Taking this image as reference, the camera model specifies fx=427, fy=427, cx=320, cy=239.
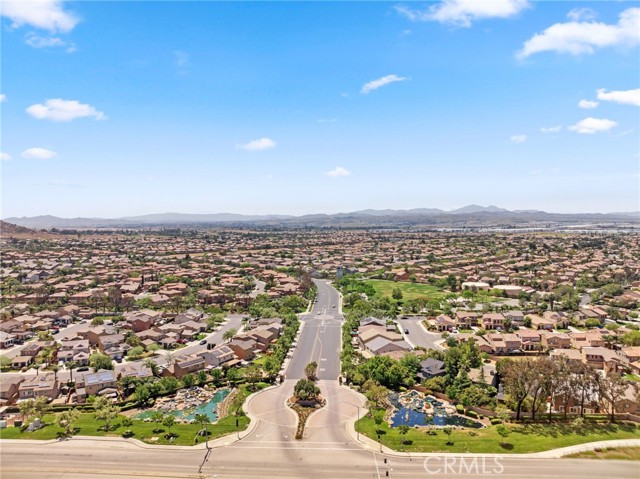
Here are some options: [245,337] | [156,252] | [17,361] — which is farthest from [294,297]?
[156,252]

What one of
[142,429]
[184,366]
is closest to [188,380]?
[184,366]

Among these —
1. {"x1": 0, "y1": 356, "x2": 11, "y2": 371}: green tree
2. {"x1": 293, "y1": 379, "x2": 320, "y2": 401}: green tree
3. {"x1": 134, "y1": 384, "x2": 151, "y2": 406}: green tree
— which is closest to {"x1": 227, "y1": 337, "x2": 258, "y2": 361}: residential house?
{"x1": 134, "y1": 384, "x2": 151, "y2": 406}: green tree

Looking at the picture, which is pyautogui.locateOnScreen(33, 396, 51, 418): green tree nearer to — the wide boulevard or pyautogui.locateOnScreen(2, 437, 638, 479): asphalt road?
the wide boulevard

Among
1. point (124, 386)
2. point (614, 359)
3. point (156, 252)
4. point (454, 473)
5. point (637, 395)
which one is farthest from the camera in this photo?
point (156, 252)

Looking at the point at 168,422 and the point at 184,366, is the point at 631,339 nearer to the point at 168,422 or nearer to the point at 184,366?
the point at 184,366

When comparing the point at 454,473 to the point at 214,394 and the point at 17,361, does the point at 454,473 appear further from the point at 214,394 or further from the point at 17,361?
the point at 17,361

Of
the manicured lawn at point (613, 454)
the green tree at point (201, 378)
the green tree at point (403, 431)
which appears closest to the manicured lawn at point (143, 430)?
the green tree at point (201, 378)
